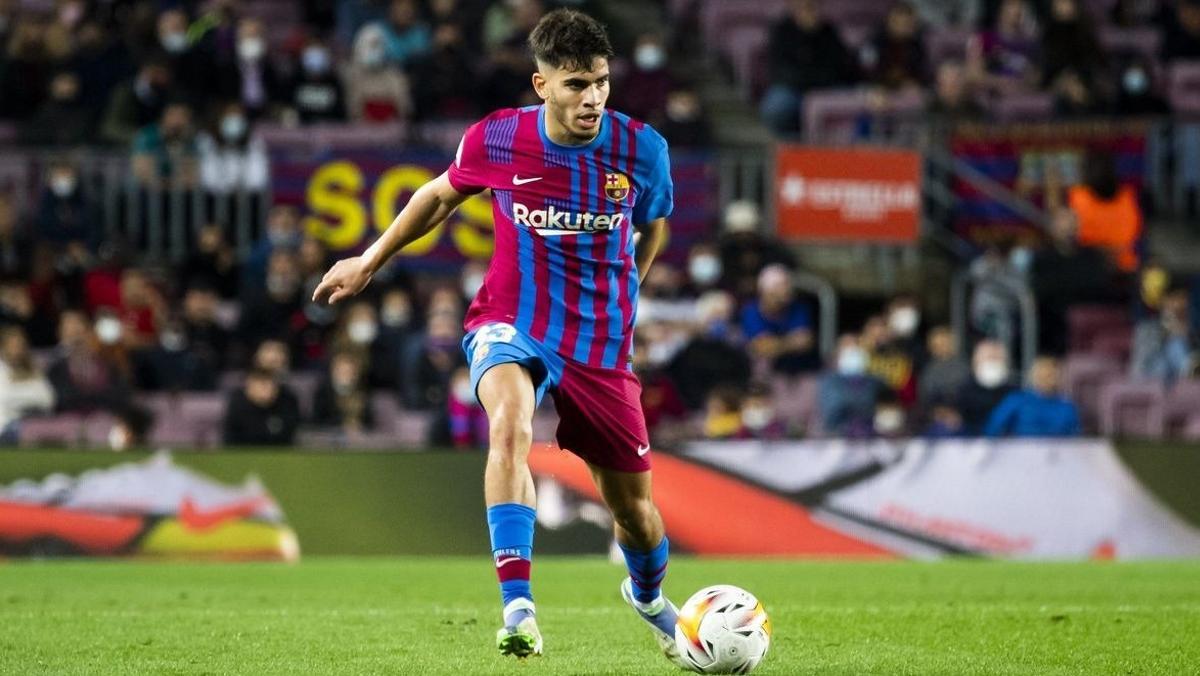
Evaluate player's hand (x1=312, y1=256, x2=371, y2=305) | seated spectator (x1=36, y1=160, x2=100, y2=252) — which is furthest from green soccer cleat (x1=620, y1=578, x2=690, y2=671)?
seated spectator (x1=36, y1=160, x2=100, y2=252)

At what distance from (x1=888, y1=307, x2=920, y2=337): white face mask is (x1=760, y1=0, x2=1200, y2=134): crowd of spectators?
2.51m

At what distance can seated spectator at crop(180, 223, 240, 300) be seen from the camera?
57.5 feet

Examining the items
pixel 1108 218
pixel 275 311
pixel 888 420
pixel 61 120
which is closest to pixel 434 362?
pixel 275 311

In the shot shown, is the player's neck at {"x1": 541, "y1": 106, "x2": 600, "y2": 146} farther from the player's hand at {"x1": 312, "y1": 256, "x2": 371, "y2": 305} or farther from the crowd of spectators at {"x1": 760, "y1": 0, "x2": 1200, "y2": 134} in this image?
the crowd of spectators at {"x1": 760, "y1": 0, "x2": 1200, "y2": 134}

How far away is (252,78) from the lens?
1934 cm

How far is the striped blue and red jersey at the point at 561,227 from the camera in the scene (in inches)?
275

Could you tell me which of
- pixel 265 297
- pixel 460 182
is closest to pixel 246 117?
pixel 265 297

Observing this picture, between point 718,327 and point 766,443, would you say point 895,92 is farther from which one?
point 766,443

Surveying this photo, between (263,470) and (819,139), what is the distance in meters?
6.87

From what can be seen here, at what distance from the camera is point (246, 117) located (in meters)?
19.0

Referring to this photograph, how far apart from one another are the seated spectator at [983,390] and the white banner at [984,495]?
38.2 inches

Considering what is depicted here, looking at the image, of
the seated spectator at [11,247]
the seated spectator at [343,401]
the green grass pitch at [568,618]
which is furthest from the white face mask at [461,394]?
the seated spectator at [11,247]

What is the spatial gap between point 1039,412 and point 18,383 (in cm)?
795

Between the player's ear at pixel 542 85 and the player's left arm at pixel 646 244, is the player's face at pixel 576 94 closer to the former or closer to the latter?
the player's ear at pixel 542 85
